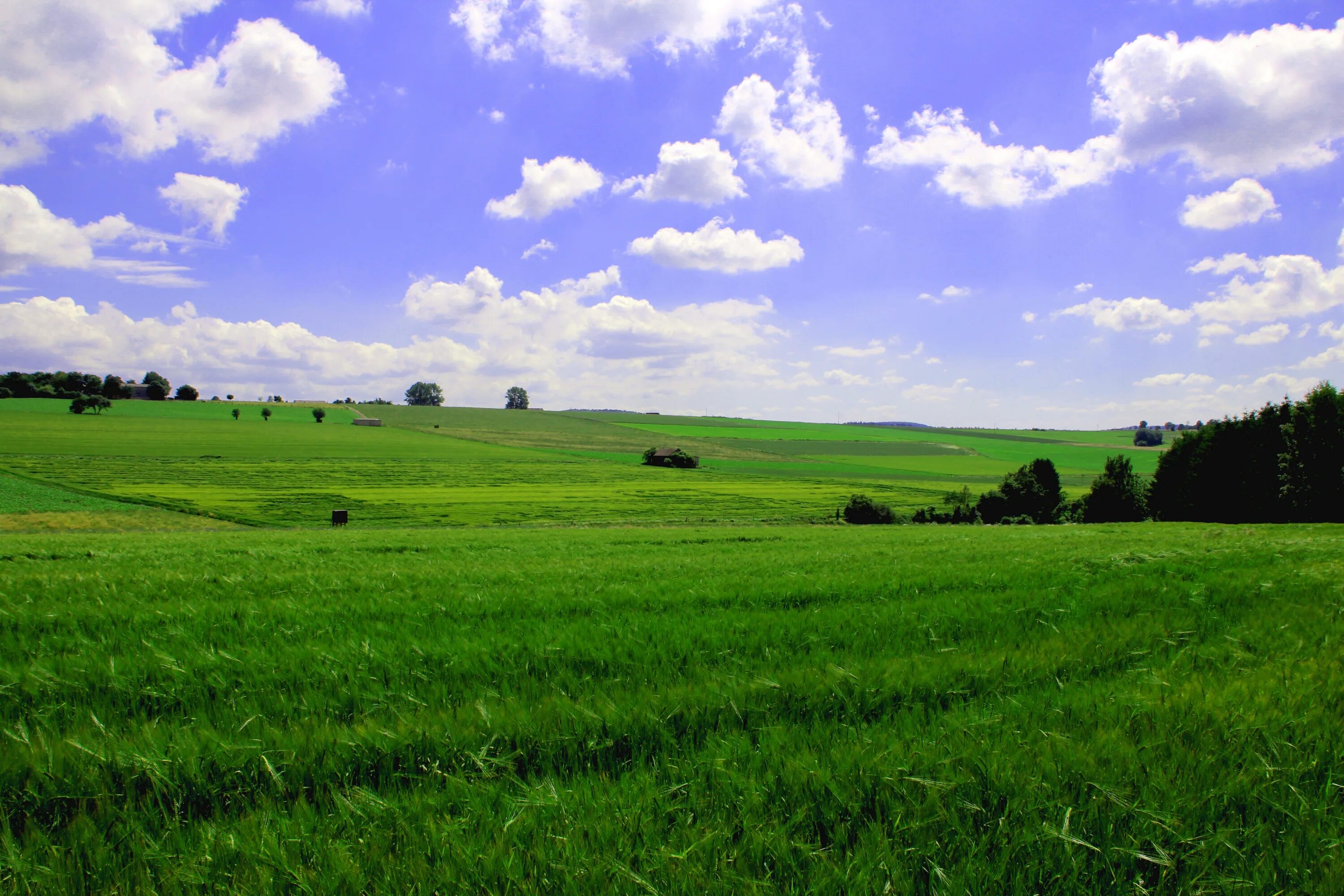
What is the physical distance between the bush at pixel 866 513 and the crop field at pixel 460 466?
2.41m

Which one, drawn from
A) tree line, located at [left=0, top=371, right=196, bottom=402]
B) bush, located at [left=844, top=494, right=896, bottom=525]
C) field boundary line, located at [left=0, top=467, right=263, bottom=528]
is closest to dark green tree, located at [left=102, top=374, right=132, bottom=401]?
tree line, located at [left=0, top=371, right=196, bottom=402]

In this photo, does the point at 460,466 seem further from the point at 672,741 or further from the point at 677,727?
the point at 672,741

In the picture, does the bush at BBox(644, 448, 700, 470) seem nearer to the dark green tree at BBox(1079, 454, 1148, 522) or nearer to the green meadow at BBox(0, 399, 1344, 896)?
the dark green tree at BBox(1079, 454, 1148, 522)

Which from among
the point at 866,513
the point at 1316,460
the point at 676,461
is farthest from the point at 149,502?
the point at 1316,460

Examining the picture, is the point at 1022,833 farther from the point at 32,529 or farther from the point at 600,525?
the point at 32,529

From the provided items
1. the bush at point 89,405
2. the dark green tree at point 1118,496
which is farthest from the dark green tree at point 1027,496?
the bush at point 89,405

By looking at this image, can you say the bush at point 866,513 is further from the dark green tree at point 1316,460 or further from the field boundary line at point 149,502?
the field boundary line at point 149,502

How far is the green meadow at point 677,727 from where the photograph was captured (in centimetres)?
240

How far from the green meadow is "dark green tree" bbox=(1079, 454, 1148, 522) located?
54928mm

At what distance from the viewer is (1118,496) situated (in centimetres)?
5606

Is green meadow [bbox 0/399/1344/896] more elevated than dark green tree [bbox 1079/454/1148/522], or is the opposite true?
green meadow [bbox 0/399/1344/896]

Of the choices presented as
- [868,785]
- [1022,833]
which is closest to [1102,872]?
[1022,833]

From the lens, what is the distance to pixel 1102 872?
2.39m

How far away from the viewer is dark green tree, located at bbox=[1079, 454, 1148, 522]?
55.5m
